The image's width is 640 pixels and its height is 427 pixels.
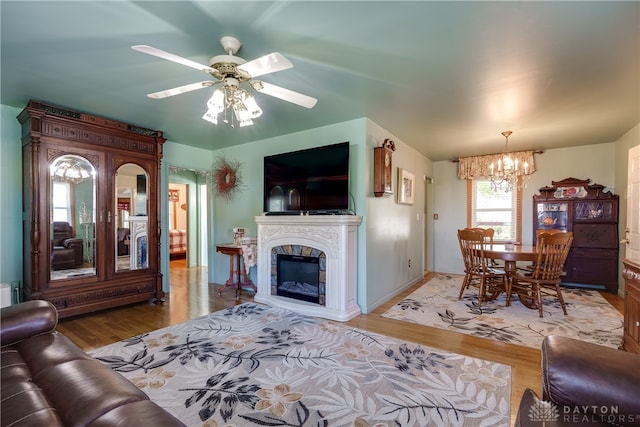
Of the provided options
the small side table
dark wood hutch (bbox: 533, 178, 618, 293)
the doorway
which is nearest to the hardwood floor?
the small side table

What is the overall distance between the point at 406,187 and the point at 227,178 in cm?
297

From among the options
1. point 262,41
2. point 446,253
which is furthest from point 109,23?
point 446,253

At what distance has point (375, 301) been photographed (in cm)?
376

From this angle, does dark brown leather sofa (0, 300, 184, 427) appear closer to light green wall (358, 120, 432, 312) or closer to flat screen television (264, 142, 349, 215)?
flat screen television (264, 142, 349, 215)

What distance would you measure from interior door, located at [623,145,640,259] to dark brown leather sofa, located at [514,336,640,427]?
3194mm

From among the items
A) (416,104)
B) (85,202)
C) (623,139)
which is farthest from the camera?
(623,139)

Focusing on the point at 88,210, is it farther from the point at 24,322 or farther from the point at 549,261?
the point at 549,261

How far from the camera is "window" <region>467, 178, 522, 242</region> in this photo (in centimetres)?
548

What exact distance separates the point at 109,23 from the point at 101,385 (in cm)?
201

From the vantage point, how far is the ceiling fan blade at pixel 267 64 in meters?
1.60

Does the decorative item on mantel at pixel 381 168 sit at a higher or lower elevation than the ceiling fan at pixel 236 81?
lower

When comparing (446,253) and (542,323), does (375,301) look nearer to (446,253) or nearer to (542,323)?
(542,323)

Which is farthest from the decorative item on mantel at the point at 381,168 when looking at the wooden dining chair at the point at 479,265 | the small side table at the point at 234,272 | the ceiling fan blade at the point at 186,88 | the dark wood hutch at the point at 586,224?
the dark wood hutch at the point at 586,224

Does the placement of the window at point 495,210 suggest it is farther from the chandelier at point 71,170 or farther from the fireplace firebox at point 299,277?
the chandelier at point 71,170
